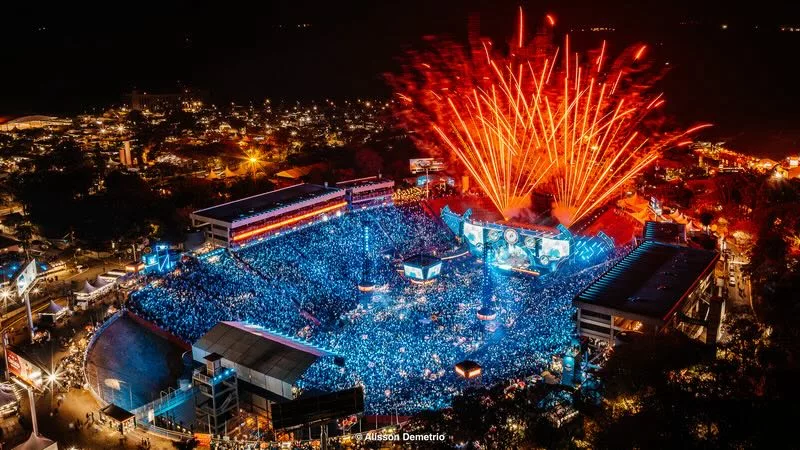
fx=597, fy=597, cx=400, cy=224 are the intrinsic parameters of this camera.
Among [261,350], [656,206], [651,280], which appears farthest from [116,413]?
[656,206]

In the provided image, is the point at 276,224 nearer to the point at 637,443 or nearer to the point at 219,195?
the point at 219,195

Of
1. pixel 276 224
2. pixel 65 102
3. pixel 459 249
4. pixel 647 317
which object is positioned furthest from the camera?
pixel 65 102

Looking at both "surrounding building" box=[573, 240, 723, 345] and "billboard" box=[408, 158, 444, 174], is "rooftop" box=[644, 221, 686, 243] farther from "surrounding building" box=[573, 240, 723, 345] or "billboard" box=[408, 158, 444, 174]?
"billboard" box=[408, 158, 444, 174]

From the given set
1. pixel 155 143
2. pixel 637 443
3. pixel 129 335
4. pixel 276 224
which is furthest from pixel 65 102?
pixel 637 443

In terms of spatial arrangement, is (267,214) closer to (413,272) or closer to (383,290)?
(383,290)

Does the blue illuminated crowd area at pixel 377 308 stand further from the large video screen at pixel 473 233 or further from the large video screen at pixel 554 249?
the large video screen at pixel 473 233
